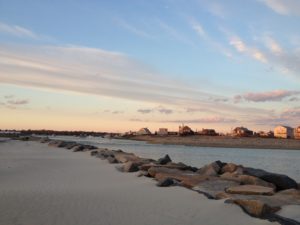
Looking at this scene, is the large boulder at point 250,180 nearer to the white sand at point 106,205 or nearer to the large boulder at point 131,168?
the white sand at point 106,205

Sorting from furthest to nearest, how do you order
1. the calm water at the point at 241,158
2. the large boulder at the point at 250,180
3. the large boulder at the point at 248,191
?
the calm water at the point at 241,158, the large boulder at the point at 250,180, the large boulder at the point at 248,191

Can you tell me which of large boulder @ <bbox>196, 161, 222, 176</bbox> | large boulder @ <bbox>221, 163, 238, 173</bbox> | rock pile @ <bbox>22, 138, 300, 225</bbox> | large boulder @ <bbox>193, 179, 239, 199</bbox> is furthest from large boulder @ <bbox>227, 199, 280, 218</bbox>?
large boulder @ <bbox>221, 163, 238, 173</bbox>

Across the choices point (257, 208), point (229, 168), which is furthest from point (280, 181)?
point (257, 208)

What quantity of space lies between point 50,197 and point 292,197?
6.01 m

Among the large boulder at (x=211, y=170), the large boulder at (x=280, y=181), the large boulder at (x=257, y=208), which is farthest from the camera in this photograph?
the large boulder at (x=211, y=170)

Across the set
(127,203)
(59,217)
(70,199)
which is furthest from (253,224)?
(70,199)

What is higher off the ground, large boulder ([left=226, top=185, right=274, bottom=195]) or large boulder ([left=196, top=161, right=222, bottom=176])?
large boulder ([left=196, top=161, right=222, bottom=176])

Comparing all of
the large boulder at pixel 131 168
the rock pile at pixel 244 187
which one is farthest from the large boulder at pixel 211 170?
the large boulder at pixel 131 168

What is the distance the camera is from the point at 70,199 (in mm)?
10180

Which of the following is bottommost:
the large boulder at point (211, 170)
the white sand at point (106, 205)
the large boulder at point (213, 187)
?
the white sand at point (106, 205)

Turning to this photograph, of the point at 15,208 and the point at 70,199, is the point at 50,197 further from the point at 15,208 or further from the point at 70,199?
the point at 15,208

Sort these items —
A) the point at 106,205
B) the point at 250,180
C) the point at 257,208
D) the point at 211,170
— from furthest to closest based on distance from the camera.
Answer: the point at 211,170 < the point at 250,180 < the point at 106,205 < the point at 257,208

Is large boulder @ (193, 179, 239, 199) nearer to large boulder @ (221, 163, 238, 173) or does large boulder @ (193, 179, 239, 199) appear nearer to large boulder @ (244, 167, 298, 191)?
large boulder @ (244, 167, 298, 191)

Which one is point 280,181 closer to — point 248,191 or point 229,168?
point 229,168
